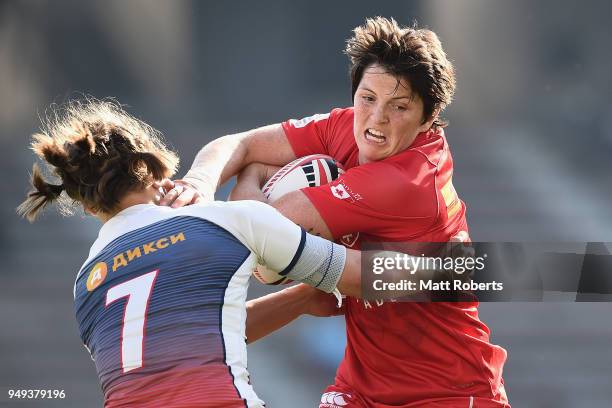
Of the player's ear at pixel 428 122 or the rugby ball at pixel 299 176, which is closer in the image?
the rugby ball at pixel 299 176

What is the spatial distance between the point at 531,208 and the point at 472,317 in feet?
13.9

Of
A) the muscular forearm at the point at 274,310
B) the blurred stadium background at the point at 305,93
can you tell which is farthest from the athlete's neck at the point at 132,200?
the blurred stadium background at the point at 305,93

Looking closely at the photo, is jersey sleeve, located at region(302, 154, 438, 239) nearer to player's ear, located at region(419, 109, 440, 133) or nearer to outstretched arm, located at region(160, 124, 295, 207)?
player's ear, located at region(419, 109, 440, 133)

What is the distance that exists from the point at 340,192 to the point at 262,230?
60 centimetres

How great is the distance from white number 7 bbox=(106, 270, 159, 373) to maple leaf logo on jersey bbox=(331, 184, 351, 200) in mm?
828

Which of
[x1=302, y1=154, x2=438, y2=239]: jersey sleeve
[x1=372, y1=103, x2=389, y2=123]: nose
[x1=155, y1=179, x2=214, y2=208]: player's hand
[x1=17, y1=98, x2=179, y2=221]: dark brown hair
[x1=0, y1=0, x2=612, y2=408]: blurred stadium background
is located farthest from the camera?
[x1=0, y1=0, x2=612, y2=408]: blurred stadium background

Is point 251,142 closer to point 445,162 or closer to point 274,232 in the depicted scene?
point 445,162

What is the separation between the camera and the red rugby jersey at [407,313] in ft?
11.0

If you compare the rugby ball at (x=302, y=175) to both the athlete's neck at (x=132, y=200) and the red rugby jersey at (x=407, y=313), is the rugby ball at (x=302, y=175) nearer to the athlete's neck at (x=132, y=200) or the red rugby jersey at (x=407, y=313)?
the red rugby jersey at (x=407, y=313)

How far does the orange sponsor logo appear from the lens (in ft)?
9.23

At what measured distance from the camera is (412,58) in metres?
3.54

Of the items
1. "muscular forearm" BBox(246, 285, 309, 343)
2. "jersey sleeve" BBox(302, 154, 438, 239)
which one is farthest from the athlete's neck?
"muscular forearm" BBox(246, 285, 309, 343)

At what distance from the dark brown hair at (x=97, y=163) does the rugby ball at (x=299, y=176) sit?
69cm

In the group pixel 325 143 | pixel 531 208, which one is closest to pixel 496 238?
pixel 531 208
